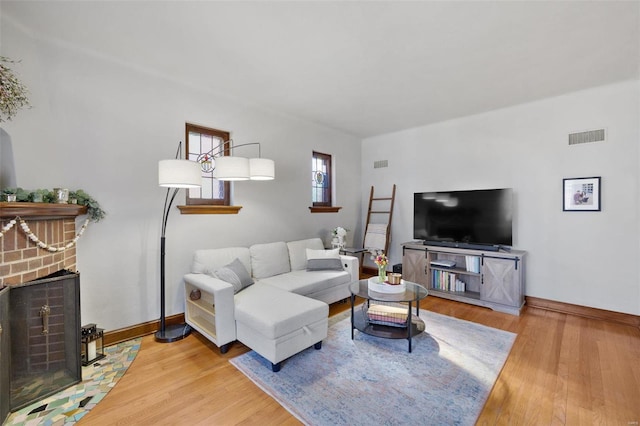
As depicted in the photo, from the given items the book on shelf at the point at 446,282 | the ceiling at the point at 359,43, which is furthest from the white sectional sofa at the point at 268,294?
the ceiling at the point at 359,43

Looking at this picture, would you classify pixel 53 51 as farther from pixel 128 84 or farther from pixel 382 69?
pixel 382 69

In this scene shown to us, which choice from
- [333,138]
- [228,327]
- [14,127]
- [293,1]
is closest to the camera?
[293,1]

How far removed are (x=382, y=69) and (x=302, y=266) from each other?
8.63 feet

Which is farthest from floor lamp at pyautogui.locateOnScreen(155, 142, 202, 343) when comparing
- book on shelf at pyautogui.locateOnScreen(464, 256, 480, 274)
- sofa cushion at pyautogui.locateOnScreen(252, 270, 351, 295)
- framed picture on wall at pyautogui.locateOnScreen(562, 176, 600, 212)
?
framed picture on wall at pyautogui.locateOnScreen(562, 176, 600, 212)

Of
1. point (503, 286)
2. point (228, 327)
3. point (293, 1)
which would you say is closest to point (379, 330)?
point (228, 327)

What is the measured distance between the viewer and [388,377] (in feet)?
7.24

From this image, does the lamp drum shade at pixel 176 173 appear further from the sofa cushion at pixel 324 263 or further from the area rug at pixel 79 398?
the sofa cushion at pixel 324 263

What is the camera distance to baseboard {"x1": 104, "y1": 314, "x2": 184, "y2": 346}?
267 cm

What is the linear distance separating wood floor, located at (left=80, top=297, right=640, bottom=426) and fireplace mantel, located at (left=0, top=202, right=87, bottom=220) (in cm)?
135

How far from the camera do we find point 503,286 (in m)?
3.61

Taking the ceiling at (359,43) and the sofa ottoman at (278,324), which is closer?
the ceiling at (359,43)

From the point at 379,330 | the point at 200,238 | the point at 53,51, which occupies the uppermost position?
the point at 53,51

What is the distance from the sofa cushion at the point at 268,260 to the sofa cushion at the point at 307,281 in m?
0.10

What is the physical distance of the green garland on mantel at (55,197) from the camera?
1885 millimetres
